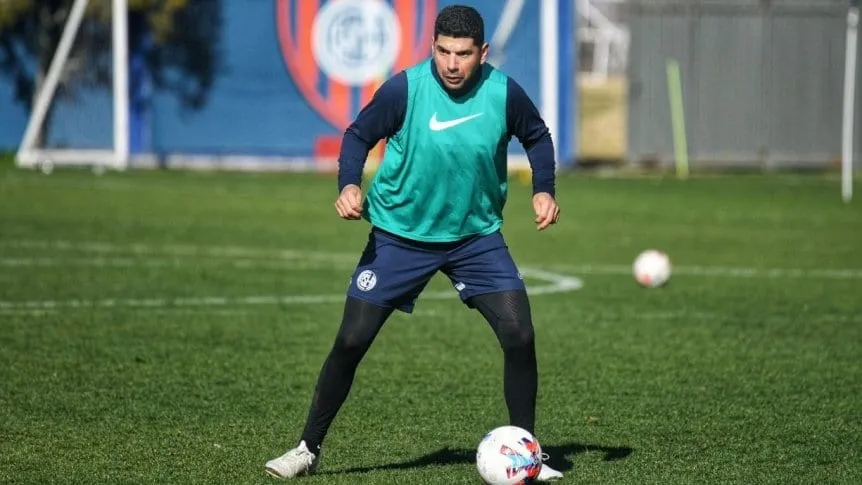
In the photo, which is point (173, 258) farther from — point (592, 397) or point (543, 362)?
point (592, 397)

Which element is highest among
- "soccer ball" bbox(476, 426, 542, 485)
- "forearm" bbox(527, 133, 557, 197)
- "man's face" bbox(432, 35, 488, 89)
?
"man's face" bbox(432, 35, 488, 89)

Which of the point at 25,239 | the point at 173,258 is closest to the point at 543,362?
the point at 173,258

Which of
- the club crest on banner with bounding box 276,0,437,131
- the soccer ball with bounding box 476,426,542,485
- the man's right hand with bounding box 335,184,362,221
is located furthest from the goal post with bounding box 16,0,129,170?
the soccer ball with bounding box 476,426,542,485

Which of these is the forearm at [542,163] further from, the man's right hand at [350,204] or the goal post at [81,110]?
the goal post at [81,110]

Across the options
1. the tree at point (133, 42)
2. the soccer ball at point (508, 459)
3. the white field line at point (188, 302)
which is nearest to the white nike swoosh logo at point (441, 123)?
the soccer ball at point (508, 459)

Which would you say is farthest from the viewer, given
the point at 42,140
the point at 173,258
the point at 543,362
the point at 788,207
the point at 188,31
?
the point at 188,31

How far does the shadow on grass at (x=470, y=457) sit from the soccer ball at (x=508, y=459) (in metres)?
0.59

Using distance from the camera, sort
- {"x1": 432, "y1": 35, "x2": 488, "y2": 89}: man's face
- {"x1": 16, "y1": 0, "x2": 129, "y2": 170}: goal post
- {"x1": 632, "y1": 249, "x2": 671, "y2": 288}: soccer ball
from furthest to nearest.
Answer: {"x1": 16, "y1": 0, "x2": 129, "y2": 170}: goal post
{"x1": 632, "y1": 249, "x2": 671, "y2": 288}: soccer ball
{"x1": 432, "y1": 35, "x2": 488, "y2": 89}: man's face

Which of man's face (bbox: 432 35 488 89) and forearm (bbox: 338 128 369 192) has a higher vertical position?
man's face (bbox: 432 35 488 89)

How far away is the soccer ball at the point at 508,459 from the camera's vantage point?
645cm

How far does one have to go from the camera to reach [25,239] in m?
16.8

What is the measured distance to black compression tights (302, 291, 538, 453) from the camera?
686 centimetres

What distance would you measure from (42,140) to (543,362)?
770 inches

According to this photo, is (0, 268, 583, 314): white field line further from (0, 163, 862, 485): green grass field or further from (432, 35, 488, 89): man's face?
(432, 35, 488, 89): man's face
